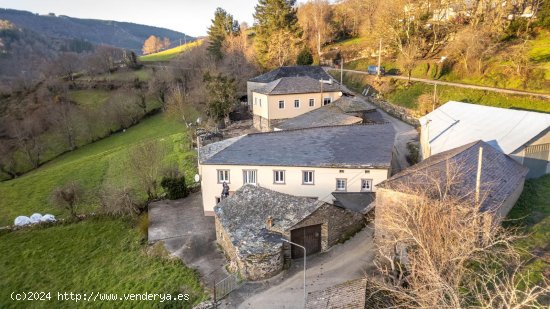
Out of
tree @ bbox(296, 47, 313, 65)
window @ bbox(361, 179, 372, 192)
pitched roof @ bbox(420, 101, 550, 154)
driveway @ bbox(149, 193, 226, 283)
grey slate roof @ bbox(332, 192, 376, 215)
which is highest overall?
tree @ bbox(296, 47, 313, 65)

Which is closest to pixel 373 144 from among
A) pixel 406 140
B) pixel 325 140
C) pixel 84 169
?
pixel 325 140

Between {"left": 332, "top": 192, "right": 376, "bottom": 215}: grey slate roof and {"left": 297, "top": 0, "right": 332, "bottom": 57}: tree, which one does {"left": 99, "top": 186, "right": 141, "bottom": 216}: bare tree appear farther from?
{"left": 297, "top": 0, "right": 332, "bottom": 57}: tree

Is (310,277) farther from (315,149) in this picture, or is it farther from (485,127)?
(485,127)

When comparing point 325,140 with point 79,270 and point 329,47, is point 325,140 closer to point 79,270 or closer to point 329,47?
point 79,270

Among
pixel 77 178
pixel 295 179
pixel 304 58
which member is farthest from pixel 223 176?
pixel 304 58

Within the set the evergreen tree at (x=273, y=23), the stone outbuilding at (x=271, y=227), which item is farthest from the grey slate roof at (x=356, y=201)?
the evergreen tree at (x=273, y=23)

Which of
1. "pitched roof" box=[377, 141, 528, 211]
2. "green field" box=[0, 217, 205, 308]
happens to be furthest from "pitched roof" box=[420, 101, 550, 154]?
"green field" box=[0, 217, 205, 308]

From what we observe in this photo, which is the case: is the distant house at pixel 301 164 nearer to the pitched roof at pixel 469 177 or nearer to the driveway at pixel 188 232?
the driveway at pixel 188 232
